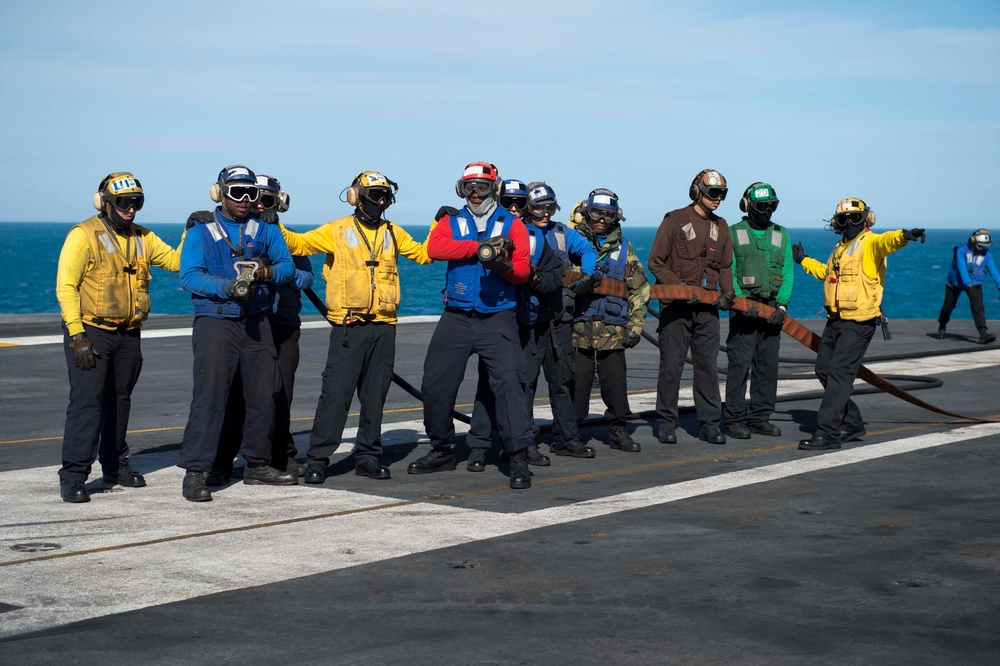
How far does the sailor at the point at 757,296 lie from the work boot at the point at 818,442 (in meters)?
0.74

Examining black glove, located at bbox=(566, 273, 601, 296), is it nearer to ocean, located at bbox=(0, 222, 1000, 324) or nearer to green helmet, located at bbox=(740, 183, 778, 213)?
green helmet, located at bbox=(740, 183, 778, 213)

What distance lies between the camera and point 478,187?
31.0ft

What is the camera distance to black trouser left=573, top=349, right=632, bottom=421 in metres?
10.9

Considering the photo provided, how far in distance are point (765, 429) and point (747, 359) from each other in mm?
724

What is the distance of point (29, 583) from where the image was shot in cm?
659

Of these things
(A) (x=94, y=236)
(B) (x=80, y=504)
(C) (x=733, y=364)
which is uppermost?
(A) (x=94, y=236)

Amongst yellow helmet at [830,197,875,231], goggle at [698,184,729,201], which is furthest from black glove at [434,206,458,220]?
yellow helmet at [830,197,875,231]

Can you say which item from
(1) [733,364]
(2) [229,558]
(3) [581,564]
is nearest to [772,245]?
(1) [733,364]

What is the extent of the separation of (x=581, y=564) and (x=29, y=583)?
2.90 m

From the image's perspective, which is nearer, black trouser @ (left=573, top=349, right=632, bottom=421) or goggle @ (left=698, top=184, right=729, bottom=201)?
black trouser @ (left=573, top=349, right=632, bottom=421)

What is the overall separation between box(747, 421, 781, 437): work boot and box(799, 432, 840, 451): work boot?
807 mm

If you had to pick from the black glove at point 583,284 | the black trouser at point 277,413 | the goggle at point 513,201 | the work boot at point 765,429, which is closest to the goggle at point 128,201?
the black trouser at point 277,413

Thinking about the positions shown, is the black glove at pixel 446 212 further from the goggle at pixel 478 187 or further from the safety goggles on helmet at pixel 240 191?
the safety goggles on helmet at pixel 240 191

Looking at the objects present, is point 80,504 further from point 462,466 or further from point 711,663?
point 711,663
